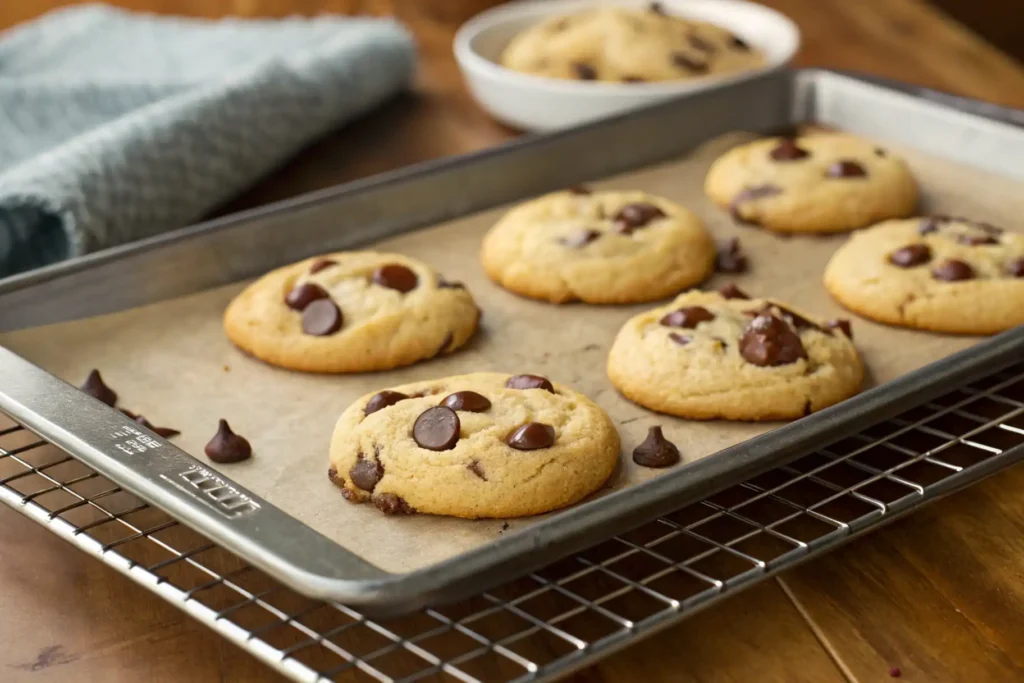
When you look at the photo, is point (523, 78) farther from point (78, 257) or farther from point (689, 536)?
point (689, 536)

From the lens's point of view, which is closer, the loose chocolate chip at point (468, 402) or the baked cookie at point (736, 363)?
the loose chocolate chip at point (468, 402)

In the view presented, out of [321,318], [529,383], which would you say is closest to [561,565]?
[529,383]

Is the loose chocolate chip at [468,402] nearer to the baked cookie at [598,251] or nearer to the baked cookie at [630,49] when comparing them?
the baked cookie at [598,251]

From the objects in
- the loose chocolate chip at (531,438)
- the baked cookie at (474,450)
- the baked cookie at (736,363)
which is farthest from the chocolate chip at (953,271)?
the loose chocolate chip at (531,438)

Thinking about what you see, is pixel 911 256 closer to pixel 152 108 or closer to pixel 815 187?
pixel 815 187

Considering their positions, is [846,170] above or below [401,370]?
above

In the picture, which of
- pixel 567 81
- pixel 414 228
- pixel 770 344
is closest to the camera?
pixel 770 344

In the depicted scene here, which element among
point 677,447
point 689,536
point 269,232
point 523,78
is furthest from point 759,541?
point 523,78
